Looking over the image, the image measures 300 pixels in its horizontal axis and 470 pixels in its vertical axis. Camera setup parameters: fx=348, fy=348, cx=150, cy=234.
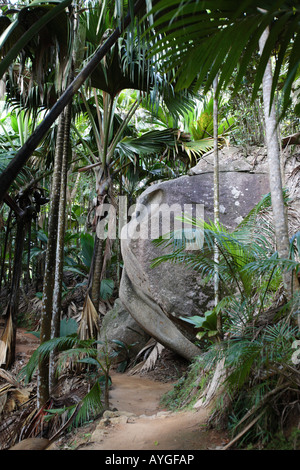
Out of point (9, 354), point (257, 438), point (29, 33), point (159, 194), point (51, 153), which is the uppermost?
point (51, 153)

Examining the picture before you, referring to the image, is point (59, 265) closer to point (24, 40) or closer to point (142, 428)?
point (142, 428)

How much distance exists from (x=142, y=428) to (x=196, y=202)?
3.48 metres

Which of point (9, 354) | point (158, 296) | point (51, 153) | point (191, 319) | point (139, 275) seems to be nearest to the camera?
point (191, 319)

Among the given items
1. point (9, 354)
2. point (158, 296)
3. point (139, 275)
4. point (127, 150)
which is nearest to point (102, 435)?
point (158, 296)

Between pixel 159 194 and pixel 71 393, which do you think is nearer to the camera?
pixel 71 393

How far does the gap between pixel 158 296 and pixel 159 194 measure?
1693 millimetres

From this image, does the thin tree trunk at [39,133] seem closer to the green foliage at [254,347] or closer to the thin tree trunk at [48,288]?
the green foliage at [254,347]

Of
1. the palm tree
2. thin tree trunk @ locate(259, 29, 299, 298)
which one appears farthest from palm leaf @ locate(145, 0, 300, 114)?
thin tree trunk @ locate(259, 29, 299, 298)

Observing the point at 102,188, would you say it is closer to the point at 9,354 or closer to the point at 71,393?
the point at 71,393

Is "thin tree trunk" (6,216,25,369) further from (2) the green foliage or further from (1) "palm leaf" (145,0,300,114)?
(1) "palm leaf" (145,0,300,114)

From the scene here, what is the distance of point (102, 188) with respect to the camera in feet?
18.1

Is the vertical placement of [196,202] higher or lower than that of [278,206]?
higher

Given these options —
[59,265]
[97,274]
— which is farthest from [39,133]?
[97,274]

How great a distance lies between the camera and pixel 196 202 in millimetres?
5641
